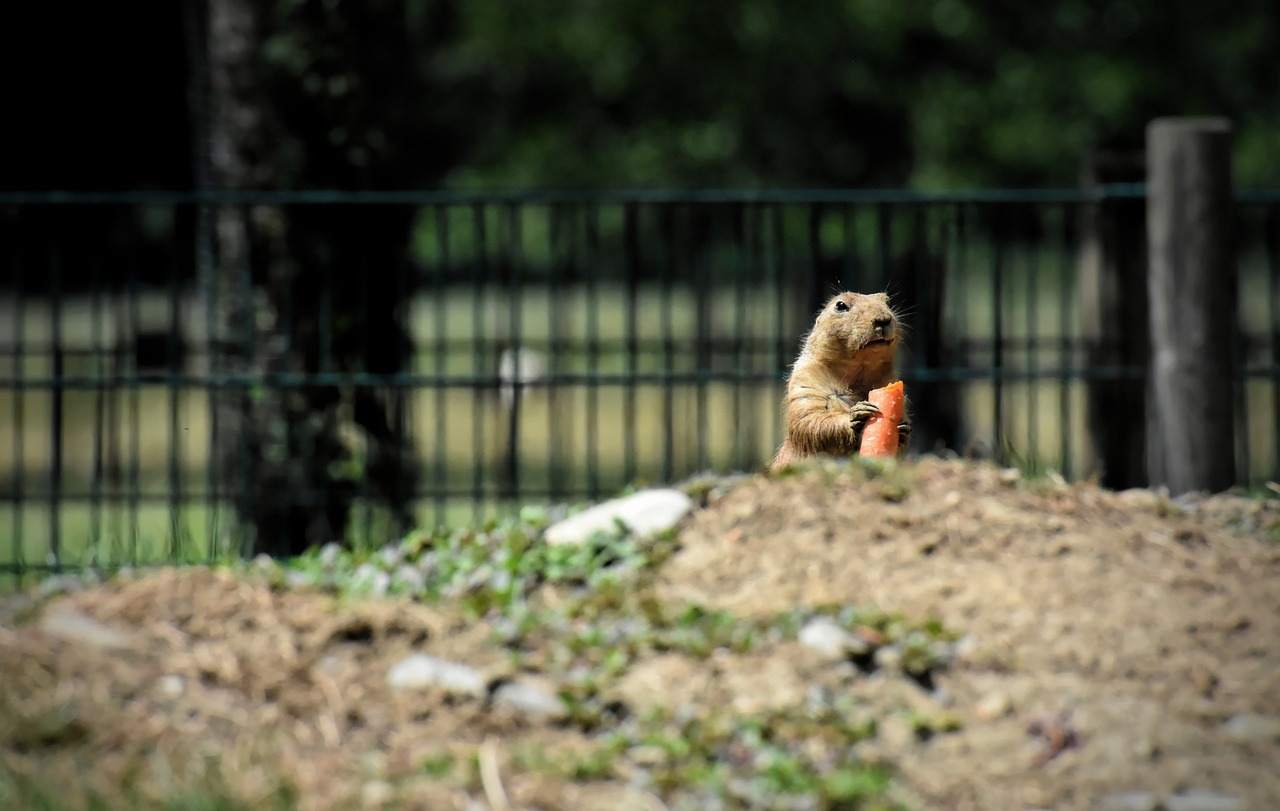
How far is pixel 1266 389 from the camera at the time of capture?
18.6m

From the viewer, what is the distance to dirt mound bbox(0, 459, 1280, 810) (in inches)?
155

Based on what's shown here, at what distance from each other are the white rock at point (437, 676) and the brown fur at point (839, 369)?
1.62 m

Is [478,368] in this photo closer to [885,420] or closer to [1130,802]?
[885,420]

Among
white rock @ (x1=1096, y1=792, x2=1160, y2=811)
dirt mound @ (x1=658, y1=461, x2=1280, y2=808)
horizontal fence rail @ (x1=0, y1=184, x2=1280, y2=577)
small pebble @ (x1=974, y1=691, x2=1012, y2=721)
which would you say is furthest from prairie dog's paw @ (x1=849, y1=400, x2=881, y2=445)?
white rock @ (x1=1096, y1=792, x2=1160, y2=811)

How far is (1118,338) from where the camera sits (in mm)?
8102

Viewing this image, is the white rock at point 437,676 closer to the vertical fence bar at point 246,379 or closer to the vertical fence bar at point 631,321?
the vertical fence bar at point 631,321

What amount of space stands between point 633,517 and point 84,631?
1.77 m

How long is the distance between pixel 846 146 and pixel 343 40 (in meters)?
24.7

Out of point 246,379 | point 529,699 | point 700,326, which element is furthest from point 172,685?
point 700,326

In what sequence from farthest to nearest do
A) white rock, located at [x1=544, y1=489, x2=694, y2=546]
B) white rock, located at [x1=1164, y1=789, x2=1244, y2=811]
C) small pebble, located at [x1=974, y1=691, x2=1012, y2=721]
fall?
white rock, located at [x1=544, y1=489, x2=694, y2=546] < small pebble, located at [x1=974, y1=691, x2=1012, y2=721] < white rock, located at [x1=1164, y1=789, x2=1244, y2=811]

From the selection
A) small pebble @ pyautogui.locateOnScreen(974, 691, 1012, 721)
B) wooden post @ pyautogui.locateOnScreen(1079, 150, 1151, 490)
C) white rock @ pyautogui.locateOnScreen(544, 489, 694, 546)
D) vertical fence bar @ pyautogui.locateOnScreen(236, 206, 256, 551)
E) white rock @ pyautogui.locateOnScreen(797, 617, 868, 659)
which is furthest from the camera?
wooden post @ pyautogui.locateOnScreen(1079, 150, 1151, 490)

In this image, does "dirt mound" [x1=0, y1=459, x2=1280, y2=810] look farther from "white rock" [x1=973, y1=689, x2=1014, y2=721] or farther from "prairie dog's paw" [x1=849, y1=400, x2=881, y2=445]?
"prairie dog's paw" [x1=849, y1=400, x2=881, y2=445]

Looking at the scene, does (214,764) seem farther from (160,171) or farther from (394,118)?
(160,171)

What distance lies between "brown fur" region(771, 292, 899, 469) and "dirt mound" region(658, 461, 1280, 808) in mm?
158
